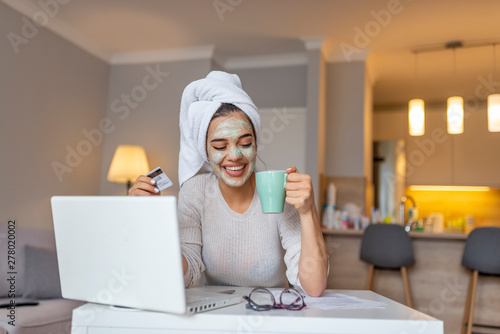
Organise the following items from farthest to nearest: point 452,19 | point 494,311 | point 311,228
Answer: point 452,19 < point 494,311 < point 311,228

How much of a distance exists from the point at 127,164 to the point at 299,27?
1.86 m

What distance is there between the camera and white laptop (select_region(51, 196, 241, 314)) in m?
0.73

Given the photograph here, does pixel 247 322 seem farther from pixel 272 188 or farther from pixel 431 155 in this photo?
pixel 431 155

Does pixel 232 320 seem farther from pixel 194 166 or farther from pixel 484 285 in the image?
pixel 484 285

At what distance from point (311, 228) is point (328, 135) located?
3327mm

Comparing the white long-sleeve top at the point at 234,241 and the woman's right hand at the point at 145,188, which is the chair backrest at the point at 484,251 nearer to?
the white long-sleeve top at the point at 234,241

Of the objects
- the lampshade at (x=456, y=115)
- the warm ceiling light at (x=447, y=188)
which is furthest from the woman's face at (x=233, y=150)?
the warm ceiling light at (x=447, y=188)

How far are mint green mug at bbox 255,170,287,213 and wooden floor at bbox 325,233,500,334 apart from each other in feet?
8.36

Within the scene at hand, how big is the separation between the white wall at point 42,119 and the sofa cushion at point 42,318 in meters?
1.14

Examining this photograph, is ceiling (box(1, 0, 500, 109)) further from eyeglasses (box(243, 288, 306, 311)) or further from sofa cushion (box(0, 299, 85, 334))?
eyeglasses (box(243, 288, 306, 311))

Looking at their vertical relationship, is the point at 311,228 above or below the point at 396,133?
below

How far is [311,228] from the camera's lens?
1.06m

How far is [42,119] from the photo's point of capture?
11.9 feet

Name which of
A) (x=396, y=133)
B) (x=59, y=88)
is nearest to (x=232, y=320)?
(x=59, y=88)
